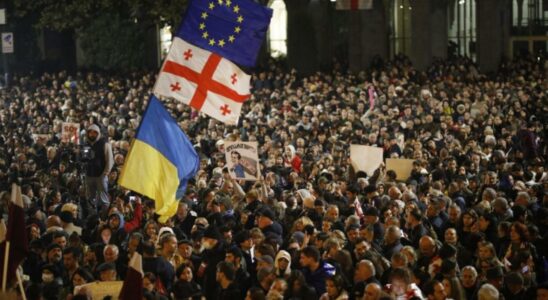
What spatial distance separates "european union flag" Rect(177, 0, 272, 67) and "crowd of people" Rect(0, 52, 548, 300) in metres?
1.83

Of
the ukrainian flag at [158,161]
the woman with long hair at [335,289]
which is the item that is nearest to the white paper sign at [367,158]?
the ukrainian flag at [158,161]

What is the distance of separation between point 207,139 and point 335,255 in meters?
13.0

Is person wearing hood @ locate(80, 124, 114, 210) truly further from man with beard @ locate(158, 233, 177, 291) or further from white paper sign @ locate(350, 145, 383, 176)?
man with beard @ locate(158, 233, 177, 291)

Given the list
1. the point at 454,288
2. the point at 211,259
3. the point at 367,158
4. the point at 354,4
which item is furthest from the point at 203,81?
the point at 354,4

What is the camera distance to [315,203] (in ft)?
50.6

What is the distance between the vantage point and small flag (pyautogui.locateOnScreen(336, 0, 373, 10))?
1414 inches

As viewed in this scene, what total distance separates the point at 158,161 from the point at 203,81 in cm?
135

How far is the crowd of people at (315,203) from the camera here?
448 inches

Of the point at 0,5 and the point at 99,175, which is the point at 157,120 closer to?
the point at 99,175

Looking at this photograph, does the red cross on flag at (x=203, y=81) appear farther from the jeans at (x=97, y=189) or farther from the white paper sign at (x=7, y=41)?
the white paper sign at (x=7, y=41)

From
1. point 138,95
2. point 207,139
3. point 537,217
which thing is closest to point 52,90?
point 138,95

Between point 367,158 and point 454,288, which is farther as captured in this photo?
point 367,158

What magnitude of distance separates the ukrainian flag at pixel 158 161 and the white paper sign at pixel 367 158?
23.9 feet

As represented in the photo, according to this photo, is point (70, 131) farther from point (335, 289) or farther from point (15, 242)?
point (15, 242)
